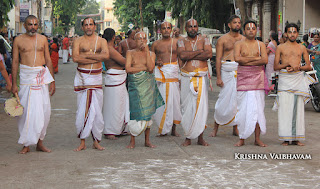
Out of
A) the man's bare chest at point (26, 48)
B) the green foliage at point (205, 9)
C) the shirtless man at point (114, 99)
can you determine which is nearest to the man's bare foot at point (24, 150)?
the man's bare chest at point (26, 48)

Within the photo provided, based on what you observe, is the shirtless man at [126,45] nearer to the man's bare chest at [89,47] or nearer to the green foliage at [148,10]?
the man's bare chest at [89,47]

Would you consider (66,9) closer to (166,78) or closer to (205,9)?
(205,9)

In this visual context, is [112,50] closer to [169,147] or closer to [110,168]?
[169,147]

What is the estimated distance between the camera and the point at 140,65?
879 centimetres

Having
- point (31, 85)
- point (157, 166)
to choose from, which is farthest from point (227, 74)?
point (31, 85)

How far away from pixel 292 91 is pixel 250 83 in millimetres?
694

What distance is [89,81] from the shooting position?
866 cm

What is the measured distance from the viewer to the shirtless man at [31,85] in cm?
831

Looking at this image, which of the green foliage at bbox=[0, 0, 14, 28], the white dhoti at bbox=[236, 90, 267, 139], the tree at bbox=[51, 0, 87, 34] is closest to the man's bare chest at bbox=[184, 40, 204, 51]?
the white dhoti at bbox=[236, 90, 267, 139]

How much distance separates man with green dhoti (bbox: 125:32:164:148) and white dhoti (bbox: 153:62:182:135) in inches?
39.4

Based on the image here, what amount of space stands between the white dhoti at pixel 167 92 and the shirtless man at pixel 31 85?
6.98 ft

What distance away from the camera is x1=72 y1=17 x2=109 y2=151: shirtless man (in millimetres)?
8594

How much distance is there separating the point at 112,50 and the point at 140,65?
969 millimetres

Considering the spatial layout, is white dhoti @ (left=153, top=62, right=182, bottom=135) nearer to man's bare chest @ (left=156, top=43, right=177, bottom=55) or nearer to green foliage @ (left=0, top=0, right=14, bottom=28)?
man's bare chest @ (left=156, top=43, right=177, bottom=55)
